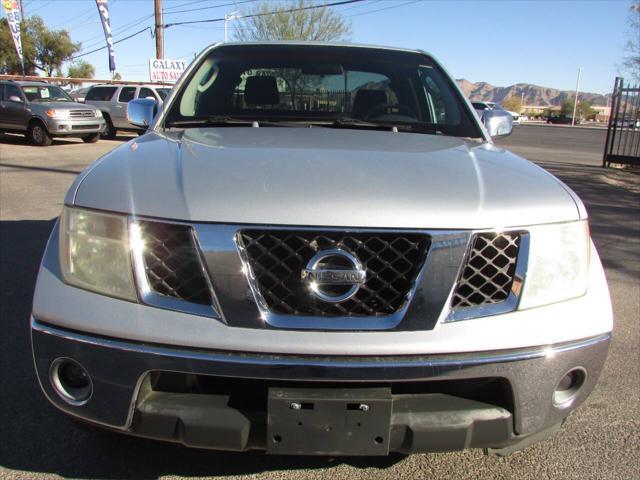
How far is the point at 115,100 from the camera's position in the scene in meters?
18.5

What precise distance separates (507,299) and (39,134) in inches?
647

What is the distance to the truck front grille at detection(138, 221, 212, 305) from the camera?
5.66 feet

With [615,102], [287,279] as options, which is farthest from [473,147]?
[615,102]

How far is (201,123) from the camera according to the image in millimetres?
2846

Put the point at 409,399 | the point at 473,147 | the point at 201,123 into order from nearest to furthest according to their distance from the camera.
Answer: the point at 409,399 → the point at 473,147 → the point at 201,123

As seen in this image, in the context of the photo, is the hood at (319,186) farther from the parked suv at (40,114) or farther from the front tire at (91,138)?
the front tire at (91,138)

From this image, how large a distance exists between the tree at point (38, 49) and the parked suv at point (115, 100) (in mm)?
36577

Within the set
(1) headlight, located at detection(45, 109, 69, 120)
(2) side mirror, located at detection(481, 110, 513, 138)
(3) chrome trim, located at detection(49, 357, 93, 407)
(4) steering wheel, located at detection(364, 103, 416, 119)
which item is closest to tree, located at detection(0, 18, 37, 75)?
(1) headlight, located at detection(45, 109, 69, 120)

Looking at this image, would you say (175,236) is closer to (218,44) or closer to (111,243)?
(111,243)

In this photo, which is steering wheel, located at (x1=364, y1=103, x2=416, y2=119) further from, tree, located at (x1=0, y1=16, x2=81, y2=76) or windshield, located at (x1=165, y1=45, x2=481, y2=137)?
tree, located at (x1=0, y1=16, x2=81, y2=76)

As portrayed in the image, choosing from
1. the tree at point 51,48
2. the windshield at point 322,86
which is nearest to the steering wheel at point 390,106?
the windshield at point 322,86

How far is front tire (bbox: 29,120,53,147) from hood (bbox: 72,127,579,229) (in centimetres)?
1505

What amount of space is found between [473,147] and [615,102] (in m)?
13.5

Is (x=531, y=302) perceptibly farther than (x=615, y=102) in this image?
No
